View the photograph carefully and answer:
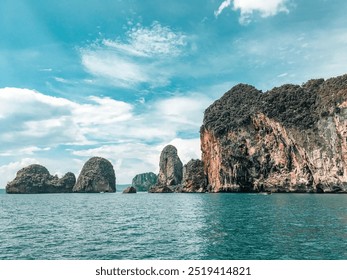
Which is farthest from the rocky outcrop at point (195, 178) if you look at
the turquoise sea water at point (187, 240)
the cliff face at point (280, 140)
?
the turquoise sea water at point (187, 240)

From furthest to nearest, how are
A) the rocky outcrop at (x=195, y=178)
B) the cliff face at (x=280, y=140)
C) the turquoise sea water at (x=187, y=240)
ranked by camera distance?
the rocky outcrop at (x=195, y=178) → the cliff face at (x=280, y=140) → the turquoise sea water at (x=187, y=240)

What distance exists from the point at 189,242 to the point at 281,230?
11.9 meters

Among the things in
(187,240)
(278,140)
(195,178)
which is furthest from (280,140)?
(187,240)

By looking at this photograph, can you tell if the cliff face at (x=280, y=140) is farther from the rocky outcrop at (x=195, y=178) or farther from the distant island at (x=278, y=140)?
the rocky outcrop at (x=195, y=178)

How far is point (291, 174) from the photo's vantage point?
11662 centimetres

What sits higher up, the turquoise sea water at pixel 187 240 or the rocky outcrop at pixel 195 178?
the rocky outcrop at pixel 195 178

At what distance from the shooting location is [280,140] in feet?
400

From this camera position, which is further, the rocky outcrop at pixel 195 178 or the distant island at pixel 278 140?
the rocky outcrop at pixel 195 178

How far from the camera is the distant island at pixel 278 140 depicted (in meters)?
103

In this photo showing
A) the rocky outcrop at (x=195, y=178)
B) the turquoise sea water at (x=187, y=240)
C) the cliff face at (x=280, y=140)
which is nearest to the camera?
the turquoise sea water at (x=187, y=240)

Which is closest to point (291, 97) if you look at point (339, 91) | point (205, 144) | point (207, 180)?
point (339, 91)

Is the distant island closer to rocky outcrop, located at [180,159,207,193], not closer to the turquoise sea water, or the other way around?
rocky outcrop, located at [180,159,207,193]

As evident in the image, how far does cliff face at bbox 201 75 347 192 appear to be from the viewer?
10325 centimetres

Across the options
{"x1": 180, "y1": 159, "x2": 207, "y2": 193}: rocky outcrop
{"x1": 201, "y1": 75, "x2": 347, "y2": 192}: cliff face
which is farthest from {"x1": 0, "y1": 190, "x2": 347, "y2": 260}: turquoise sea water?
{"x1": 180, "y1": 159, "x2": 207, "y2": 193}: rocky outcrop
